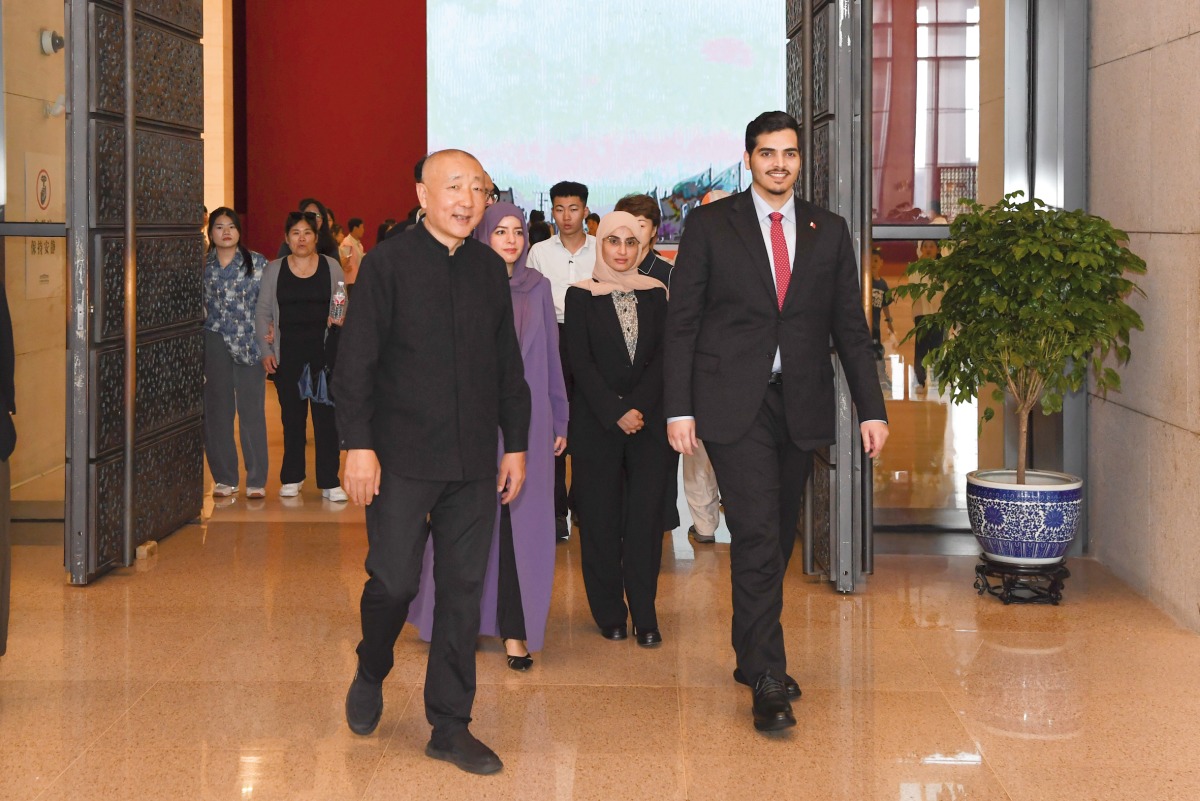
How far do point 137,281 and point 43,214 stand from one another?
1457mm

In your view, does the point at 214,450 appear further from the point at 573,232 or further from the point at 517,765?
the point at 517,765

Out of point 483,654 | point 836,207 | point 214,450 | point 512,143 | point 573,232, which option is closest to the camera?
point 483,654

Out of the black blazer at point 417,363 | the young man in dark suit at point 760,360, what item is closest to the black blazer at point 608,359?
the young man in dark suit at point 760,360

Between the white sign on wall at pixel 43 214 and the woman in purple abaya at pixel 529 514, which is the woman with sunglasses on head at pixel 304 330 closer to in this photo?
the white sign on wall at pixel 43 214

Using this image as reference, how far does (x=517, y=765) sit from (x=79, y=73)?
3636mm

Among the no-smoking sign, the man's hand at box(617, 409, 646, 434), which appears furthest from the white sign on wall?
the man's hand at box(617, 409, 646, 434)

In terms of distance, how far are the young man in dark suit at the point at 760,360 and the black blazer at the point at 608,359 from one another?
725mm

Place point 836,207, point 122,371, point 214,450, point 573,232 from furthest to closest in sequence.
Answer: point 214,450
point 573,232
point 122,371
point 836,207

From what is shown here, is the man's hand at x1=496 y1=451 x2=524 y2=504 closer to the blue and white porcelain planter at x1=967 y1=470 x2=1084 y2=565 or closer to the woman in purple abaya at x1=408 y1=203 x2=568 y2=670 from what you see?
the woman in purple abaya at x1=408 y1=203 x2=568 y2=670

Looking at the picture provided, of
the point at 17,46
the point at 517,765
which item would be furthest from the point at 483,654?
the point at 17,46

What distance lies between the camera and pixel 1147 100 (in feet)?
20.0

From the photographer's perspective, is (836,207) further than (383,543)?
Yes

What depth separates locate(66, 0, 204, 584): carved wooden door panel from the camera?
6.18 m

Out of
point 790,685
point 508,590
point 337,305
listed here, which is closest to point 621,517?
point 508,590
